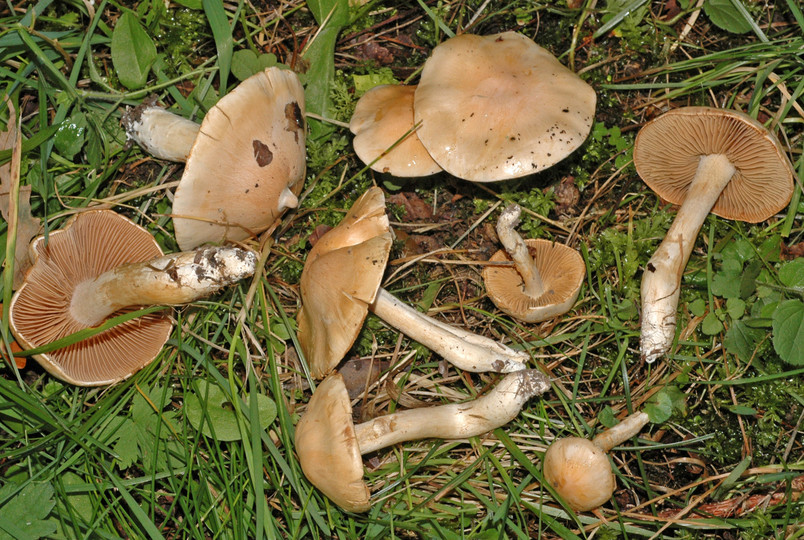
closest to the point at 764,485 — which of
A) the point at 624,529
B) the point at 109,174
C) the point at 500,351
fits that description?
the point at 624,529

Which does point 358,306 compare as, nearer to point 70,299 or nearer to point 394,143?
point 394,143

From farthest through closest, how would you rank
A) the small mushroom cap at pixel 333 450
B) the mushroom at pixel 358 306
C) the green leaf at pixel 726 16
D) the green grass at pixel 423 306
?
the green leaf at pixel 726 16 → the green grass at pixel 423 306 → the mushroom at pixel 358 306 → the small mushroom cap at pixel 333 450

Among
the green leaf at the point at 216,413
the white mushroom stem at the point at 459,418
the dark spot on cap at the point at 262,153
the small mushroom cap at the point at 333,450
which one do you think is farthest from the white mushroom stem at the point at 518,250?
the green leaf at the point at 216,413

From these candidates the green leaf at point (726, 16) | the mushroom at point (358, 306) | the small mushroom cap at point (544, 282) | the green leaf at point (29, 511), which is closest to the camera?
the mushroom at point (358, 306)

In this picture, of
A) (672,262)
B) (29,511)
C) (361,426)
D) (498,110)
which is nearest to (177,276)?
(361,426)

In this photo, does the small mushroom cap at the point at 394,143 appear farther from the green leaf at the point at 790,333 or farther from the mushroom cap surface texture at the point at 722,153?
the green leaf at the point at 790,333

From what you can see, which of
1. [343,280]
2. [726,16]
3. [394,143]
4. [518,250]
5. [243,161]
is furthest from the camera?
[726,16]
